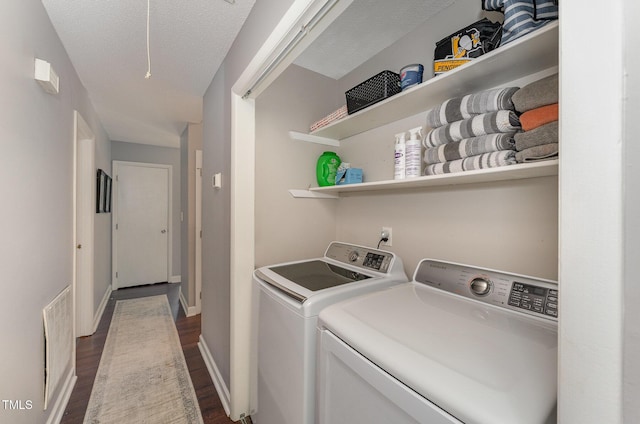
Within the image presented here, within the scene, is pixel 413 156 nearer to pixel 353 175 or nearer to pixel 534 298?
pixel 353 175

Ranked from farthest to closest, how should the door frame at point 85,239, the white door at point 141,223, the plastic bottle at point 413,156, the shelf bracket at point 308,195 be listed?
1. the white door at point 141,223
2. the door frame at point 85,239
3. the shelf bracket at point 308,195
4. the plastic bottle at point 413,156

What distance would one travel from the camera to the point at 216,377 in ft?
6.25

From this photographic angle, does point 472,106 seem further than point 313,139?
No

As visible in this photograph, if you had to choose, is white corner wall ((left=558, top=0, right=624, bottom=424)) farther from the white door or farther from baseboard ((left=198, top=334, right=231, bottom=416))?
the white door

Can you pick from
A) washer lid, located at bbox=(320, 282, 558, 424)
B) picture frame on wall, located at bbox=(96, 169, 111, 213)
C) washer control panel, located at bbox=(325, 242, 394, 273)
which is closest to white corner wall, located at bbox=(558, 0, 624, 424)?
washer lid, located at bbox=(320, 282, 558, 424)

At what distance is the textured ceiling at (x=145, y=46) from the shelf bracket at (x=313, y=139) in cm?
71

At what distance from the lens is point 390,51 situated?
5.28ft

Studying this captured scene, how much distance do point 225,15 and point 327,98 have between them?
2.77 feet


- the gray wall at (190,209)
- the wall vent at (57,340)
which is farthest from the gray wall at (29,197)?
the gray wall at (190,209)

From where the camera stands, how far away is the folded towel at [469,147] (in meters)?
0.93

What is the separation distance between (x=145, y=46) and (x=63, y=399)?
2416 mm

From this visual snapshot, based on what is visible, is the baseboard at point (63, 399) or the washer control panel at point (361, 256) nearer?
the washer control panel at point (361, 256)

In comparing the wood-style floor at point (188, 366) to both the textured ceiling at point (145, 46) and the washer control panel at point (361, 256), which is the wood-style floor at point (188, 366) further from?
the textured ceiling at point (145, 46)

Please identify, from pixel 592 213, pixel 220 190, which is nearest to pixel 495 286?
pixel 592 213
